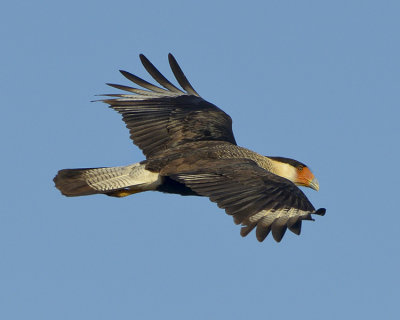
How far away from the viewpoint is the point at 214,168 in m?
10.1

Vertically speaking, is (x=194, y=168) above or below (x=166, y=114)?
below

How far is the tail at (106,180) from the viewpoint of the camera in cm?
1051

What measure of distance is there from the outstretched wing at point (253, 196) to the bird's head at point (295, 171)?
62.3 inches

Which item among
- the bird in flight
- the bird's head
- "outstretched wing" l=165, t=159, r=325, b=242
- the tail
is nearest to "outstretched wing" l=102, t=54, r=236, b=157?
the bird in flight

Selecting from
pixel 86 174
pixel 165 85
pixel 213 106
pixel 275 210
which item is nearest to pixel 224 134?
pixel 213 106

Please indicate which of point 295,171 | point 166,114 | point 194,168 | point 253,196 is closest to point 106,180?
point 194,168

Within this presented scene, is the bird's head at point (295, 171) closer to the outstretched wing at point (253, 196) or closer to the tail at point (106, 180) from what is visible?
the outstretched wing at point (253, 196)

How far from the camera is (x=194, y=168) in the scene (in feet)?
33.8

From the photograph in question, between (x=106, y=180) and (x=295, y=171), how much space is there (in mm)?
2685

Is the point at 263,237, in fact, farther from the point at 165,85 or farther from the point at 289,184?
the point at 165,85

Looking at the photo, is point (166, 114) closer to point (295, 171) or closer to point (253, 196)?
point (295, 171)

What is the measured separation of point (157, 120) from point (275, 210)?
11.8 ft

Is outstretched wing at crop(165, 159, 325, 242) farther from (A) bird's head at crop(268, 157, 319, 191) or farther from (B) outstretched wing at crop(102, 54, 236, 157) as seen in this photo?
(B) outstretched wing at crop(102, 54, 236, 157)

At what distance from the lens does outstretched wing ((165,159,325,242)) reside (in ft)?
28.8
